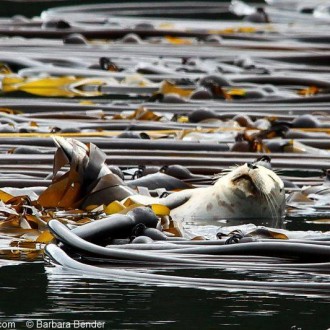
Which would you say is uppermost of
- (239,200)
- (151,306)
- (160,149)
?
(151,306)

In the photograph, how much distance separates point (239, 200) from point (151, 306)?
1.67 m

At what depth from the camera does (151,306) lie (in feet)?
11.7

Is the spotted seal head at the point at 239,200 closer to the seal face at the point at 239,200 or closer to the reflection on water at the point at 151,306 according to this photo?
the seal face at the point at 239,200

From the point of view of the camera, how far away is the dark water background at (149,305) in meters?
3.38

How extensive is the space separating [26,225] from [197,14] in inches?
625

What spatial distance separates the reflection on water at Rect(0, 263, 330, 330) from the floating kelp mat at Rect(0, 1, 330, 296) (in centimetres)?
10

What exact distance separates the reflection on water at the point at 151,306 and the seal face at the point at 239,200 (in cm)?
138

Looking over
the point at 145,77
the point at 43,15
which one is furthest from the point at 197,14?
the point at 145,77

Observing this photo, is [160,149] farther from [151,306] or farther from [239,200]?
[151,306]

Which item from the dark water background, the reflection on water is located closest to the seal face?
the dark water background

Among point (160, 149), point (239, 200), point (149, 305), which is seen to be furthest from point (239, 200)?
point (160, 149)

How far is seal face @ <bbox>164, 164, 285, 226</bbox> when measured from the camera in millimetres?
5121

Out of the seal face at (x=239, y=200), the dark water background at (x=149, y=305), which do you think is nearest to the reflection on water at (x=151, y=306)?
the dark water background at (x=149, y=305)

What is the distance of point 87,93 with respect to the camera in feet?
33.3
